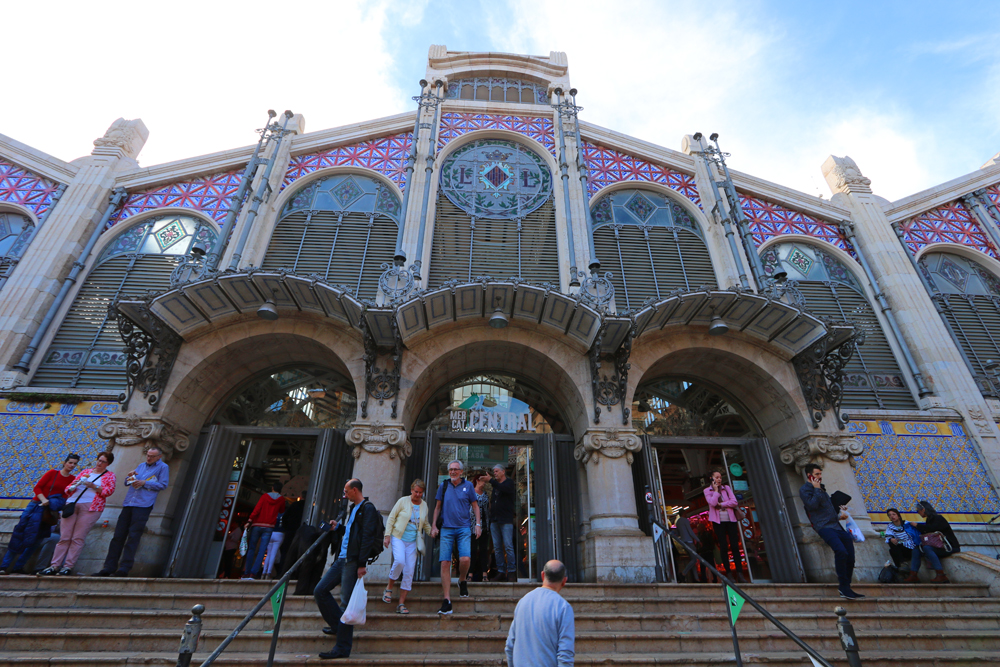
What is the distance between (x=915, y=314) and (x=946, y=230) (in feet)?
12.4

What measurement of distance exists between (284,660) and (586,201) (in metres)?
10.5

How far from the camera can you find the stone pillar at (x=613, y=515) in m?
7.71

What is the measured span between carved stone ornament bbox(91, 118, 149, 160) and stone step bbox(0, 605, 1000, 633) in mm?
11262

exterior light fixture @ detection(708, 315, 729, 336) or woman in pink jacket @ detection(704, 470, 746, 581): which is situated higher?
exterior light fixture @ detection(708, 315, 729, 336)

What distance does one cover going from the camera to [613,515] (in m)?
8.30

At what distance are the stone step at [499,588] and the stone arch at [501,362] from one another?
2793 millimetres

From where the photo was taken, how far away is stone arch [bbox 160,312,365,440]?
355 inches

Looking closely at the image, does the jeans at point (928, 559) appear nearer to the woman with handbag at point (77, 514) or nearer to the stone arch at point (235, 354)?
the stone arch at point (235, 354)

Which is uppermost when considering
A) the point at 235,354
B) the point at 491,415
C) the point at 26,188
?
the point at 26,188

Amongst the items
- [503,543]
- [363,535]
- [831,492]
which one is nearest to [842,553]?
[831,492]

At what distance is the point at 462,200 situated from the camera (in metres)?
12.6

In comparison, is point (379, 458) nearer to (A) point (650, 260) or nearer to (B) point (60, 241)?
(A) point (650, 260)

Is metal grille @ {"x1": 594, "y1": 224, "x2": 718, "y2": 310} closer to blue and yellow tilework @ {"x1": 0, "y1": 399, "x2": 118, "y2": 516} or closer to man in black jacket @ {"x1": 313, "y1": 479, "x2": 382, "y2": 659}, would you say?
man in black jacket @ {"x1": 313, "y1": 479, "x2": 382, "y2": 659}

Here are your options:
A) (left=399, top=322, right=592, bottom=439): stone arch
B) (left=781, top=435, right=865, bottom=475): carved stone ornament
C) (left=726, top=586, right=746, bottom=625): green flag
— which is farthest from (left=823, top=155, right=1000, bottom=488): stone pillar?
(left=726, top=586, right=746, bottom=625): green flag
